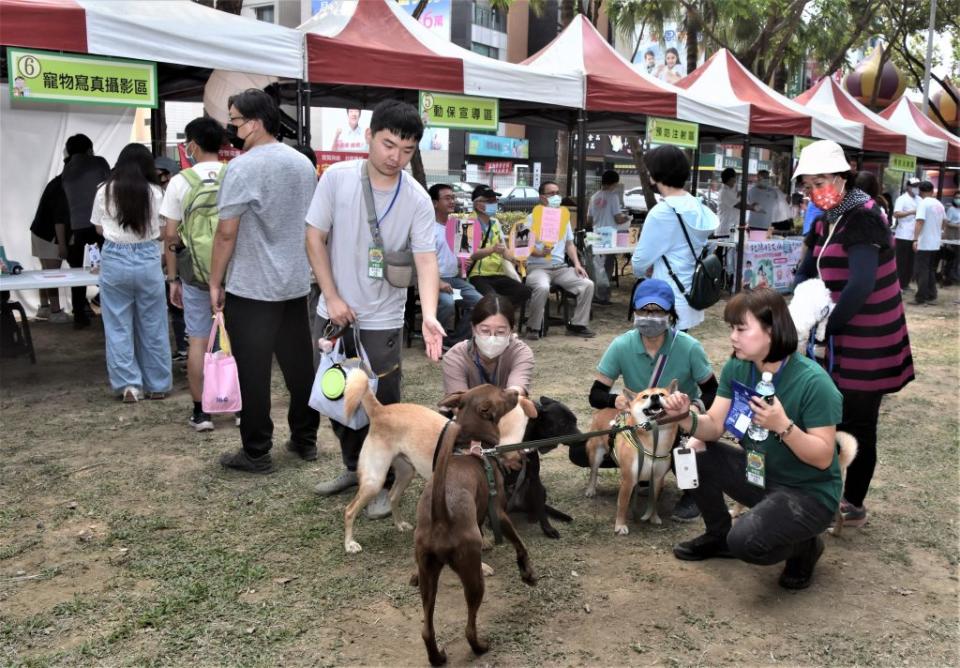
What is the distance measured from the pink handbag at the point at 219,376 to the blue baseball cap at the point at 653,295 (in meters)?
2.30

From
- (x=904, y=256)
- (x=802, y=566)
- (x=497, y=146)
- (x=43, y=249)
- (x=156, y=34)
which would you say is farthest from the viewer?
(x=497, y=146)

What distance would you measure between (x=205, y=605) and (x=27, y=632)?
58 centimetres

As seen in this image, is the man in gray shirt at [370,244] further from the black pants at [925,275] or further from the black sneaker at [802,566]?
the black pants at [925,275]

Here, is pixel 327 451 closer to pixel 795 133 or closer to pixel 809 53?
pixel 795 133

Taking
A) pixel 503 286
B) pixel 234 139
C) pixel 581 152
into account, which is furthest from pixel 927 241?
pixel 234 139

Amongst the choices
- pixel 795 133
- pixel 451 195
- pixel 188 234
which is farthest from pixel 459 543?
pixel 795 133

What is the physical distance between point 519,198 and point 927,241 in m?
12.3

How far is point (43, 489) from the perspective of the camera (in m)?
4.06

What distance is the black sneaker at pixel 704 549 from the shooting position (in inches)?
133

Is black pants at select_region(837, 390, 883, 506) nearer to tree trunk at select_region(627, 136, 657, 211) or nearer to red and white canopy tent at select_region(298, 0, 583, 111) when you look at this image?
red and white canopy tent at select_region(298, 0, 583, 111)

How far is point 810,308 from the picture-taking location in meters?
3.33

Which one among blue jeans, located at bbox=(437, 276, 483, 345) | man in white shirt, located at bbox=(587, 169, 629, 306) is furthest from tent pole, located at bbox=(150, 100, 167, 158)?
man in white shirt, located at bbox=(587, 169, 629, 306)

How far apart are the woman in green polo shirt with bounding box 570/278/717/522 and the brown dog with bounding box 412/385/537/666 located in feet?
3.57

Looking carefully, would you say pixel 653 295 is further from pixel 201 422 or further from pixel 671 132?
pixel 671 132
